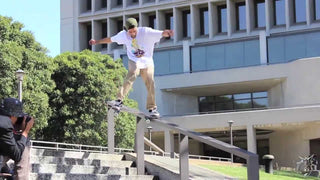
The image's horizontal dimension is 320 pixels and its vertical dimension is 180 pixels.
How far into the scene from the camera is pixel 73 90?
30734 mm

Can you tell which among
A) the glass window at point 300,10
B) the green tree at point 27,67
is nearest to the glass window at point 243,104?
the glass window at point 300,10

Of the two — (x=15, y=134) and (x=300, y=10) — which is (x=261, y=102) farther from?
(x=15, y=134)

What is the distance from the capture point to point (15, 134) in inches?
210

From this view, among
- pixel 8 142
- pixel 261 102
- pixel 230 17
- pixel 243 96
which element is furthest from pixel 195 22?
pixel 8 142

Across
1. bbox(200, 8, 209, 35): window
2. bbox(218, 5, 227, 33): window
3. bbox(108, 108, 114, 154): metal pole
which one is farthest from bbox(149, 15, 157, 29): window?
bbox(108, 108, 114, 154): metal pole

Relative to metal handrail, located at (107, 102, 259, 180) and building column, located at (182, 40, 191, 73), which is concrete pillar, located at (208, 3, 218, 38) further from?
metal handrail, located at (107, 102, 259, 180)

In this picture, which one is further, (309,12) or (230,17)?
(230,17)

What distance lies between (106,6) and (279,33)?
18.6 m

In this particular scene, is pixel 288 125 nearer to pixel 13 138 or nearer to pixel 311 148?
pixel 311 148

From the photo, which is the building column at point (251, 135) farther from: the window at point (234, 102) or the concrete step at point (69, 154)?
the concrete step at point (69, 154)

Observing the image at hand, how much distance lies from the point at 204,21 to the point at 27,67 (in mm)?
29961

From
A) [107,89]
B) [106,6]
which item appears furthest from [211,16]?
[107,89]

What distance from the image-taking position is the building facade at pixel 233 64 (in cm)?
4331

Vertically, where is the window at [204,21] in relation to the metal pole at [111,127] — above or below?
above
